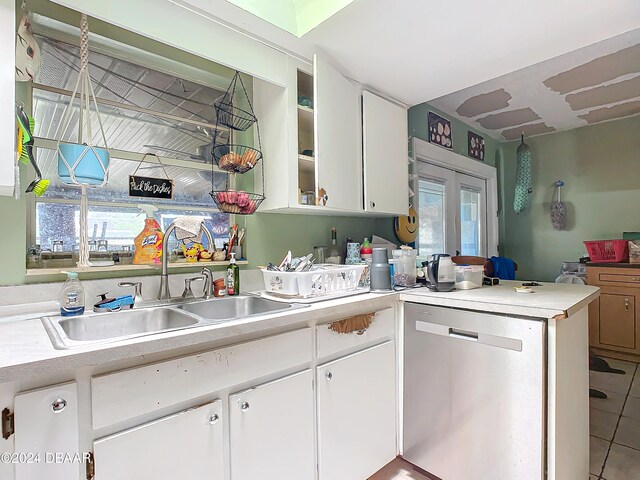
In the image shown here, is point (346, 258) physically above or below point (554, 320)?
above

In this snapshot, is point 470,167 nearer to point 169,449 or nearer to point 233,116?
point 233,116

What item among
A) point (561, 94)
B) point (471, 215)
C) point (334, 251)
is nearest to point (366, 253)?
point (334, 251)

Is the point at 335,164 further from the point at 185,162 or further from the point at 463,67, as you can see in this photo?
the point at 463,67

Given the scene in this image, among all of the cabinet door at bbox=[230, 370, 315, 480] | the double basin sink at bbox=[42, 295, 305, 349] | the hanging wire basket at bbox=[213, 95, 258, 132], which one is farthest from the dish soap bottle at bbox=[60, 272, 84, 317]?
the hanging wire basket at bbox=[213, 95, 258, 132]

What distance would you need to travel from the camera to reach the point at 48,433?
794 millimetres

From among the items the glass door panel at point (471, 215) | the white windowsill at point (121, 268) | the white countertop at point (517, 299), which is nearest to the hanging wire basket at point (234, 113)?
the white windowsill at point (121, 268)

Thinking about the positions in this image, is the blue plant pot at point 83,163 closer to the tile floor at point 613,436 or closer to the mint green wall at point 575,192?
the tile floor at point 613,436

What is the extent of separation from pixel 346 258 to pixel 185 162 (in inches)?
45.6

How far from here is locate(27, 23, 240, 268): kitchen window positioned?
1.36m

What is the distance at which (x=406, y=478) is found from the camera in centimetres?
166

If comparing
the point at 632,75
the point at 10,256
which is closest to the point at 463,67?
the point at 632,75

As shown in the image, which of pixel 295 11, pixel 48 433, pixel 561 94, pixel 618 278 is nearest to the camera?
pixel 48 433

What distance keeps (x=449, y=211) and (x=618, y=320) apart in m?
2.02

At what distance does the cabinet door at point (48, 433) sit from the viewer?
0.76 meters
